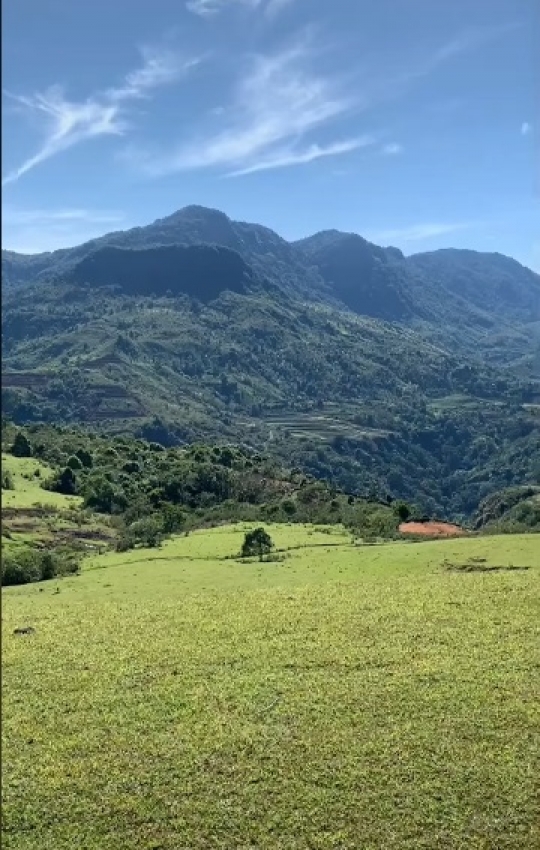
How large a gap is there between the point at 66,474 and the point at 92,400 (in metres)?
120

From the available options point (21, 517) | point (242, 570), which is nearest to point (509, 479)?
point (21, 517)

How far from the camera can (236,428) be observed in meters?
193

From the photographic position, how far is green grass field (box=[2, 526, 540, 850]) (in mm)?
11727

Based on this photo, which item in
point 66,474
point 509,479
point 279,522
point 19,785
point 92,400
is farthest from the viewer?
point 92,400

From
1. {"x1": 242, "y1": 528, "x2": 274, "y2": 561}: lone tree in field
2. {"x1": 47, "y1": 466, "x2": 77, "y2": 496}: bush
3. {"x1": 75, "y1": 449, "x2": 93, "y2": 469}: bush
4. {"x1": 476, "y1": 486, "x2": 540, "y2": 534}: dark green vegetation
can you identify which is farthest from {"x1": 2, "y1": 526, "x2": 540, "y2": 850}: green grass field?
{"x1": 75, "y1": 449, "x2": 93, "y2": 469}: bush

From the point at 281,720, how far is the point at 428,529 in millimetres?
30060

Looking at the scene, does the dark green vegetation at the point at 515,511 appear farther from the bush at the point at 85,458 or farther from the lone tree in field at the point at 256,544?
the bush at the point at 85,458

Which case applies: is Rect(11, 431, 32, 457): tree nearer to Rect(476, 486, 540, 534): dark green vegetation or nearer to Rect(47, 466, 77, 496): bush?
Rect(47, 466, 77, 496): bush

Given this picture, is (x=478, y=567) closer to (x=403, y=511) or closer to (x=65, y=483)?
(x=403, y=511)

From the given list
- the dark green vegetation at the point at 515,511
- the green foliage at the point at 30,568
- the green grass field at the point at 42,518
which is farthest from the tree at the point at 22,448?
the dark green vegetation at the point at 515,511

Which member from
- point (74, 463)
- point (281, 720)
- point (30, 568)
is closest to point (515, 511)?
point (30, 568)

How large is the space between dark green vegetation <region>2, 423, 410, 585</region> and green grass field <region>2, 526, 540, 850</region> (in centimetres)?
1374

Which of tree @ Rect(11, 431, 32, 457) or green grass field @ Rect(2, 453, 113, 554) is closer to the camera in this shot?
green grass field @ Rect(2, 453, 113, 554)

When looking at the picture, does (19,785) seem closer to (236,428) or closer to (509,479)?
(509,479)
